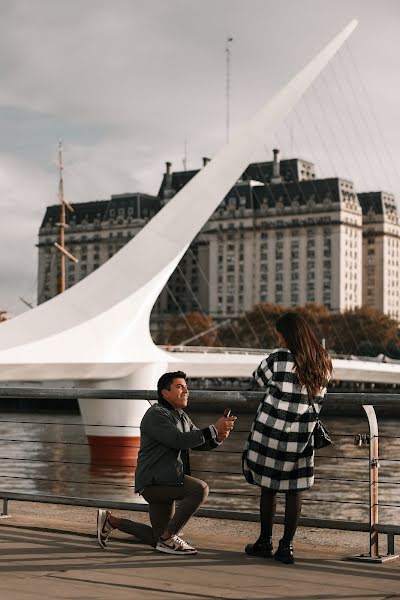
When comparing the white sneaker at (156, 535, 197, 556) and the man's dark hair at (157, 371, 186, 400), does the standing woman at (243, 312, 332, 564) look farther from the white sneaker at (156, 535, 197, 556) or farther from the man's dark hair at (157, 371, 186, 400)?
the man's dark hair at (157, 371, 186, 400)

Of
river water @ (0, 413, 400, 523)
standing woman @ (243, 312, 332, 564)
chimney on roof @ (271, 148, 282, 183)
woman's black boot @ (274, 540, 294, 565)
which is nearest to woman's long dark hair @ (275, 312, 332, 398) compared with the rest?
standing woman @ (243, 312, 332, 564)

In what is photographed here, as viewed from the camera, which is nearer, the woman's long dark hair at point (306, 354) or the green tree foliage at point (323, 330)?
the woman's long dark hair at point (306, 354)

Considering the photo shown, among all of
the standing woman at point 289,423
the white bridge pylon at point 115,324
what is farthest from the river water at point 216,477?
the standing woman at point 289,423

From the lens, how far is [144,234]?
25.8m

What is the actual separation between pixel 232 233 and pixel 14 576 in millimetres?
108657

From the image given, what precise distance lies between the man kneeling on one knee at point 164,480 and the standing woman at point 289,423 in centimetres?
24

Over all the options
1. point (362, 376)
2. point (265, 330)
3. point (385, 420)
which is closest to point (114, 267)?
point (362, 376)

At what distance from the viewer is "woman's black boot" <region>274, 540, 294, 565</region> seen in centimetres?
443

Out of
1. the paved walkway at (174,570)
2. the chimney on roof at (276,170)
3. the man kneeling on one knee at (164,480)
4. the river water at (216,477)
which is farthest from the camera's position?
the chimney on roof at (276,170)

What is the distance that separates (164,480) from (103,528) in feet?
1.12

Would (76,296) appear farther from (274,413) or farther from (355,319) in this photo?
(355,319)

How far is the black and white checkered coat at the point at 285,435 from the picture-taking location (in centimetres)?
447

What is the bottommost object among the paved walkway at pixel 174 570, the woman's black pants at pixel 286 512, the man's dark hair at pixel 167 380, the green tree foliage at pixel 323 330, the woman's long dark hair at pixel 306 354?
the paved walkway at pixel 174 570

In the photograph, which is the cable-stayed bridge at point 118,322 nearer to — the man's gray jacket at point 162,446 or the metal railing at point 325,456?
the metal railing at point 325,456
